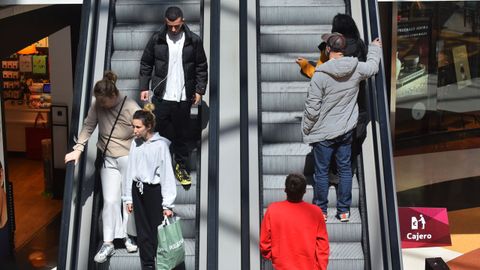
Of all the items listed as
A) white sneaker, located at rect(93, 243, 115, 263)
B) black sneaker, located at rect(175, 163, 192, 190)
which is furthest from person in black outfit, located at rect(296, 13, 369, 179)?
white sneaker, located at rect(93, 243, 115, 263)

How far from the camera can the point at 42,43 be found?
16.1 metres

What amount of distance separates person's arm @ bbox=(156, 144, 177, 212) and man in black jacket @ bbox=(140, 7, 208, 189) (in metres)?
0.91

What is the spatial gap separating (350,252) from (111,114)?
2.38 metres

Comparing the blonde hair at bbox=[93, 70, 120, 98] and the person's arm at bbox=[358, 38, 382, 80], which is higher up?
the person's arm at bbox=[358, 38, 382, 80]

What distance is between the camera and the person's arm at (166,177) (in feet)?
23.6

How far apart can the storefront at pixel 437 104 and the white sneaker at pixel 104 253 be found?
6.55 metres

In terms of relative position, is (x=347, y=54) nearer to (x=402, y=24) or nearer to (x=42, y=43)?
(x=402, y=24)

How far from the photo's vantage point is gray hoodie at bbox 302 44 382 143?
7574 millimetres

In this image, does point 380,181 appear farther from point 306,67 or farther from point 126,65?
point 126,65

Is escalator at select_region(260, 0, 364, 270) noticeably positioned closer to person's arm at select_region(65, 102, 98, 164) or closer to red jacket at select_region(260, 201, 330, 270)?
red jacket at select_region(260, 201, 330, 270)

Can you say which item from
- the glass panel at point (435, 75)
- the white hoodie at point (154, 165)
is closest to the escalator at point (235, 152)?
the white hoodie at point (154, 165)

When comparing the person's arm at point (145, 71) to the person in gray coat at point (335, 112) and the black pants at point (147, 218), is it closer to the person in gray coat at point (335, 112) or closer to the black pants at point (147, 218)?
the black pants at point (147, 218)

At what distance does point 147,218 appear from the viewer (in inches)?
292

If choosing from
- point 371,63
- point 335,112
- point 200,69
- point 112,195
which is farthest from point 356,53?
point 112,195
